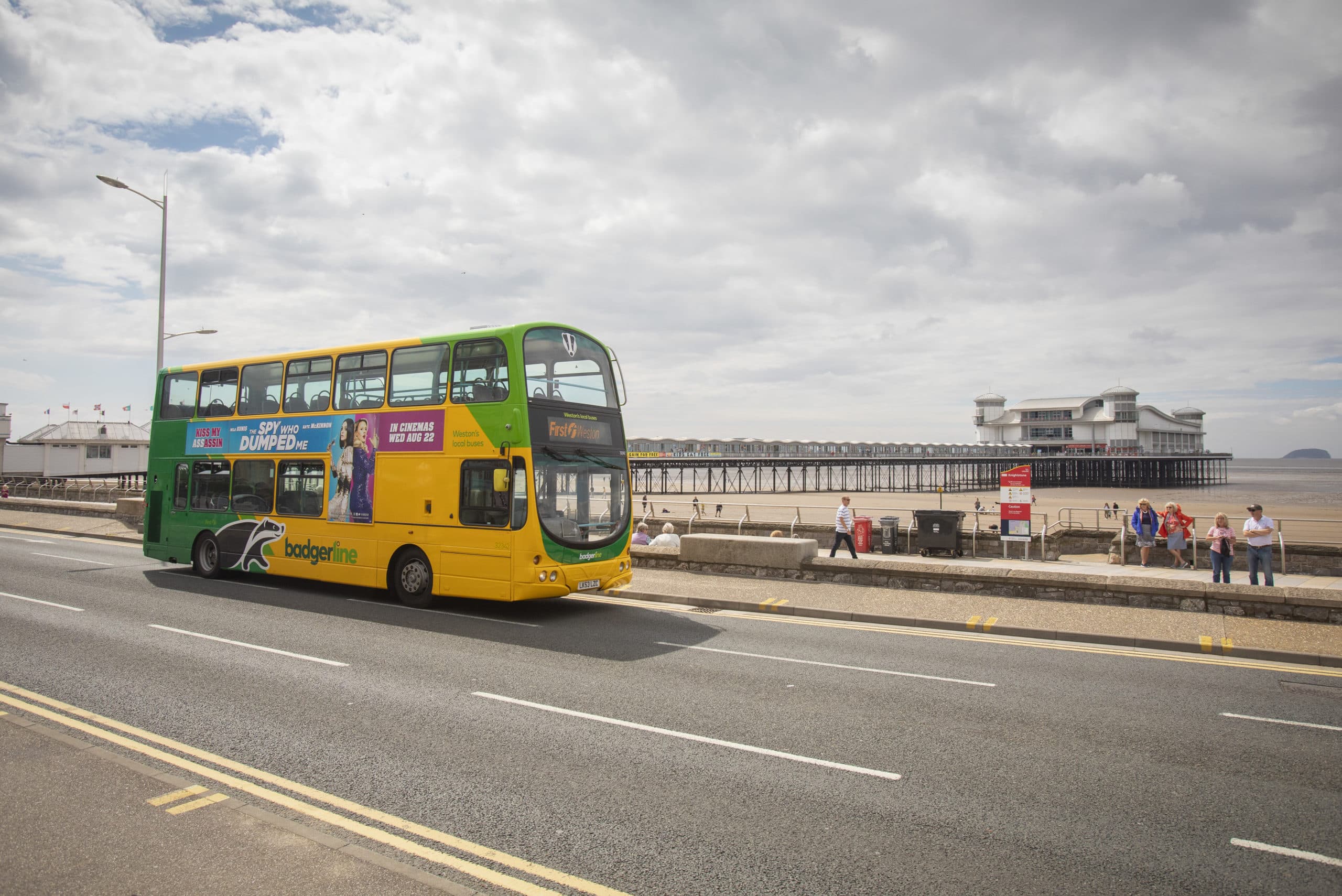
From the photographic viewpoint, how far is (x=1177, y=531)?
63.5 feet

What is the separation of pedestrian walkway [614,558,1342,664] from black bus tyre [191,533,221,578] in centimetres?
793

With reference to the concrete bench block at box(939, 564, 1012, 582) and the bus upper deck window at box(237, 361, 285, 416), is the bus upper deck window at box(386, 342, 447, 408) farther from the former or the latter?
the concrete bench block at box(939, 564, 1012, 582)

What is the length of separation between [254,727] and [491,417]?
5236 millimetres

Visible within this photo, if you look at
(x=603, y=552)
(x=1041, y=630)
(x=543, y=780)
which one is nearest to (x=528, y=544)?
(x=603, y=552)

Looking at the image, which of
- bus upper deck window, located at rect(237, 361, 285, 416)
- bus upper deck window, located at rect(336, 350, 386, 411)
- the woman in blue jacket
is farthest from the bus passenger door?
the woman in blue jacket

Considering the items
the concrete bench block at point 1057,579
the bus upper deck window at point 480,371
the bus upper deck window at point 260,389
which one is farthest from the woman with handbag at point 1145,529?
the bus upper deck window at point 260,389

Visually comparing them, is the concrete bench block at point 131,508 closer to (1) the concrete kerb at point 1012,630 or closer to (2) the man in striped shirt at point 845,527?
(1) the concrete kerb at point 1012,630

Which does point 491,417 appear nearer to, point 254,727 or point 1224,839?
point 254,727

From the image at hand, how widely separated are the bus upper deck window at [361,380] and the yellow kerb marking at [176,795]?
7.62 metres

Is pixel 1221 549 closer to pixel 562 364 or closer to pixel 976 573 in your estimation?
pixel 976 573

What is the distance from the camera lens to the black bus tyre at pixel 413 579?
1127 centimetres

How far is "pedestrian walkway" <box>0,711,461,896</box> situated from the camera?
3668mm

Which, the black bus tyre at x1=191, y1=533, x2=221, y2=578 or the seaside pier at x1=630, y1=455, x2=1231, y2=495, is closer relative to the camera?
the black bus tyre at x1=191, y1=533, x2=221, y2=578

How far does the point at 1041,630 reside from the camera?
384 inches
